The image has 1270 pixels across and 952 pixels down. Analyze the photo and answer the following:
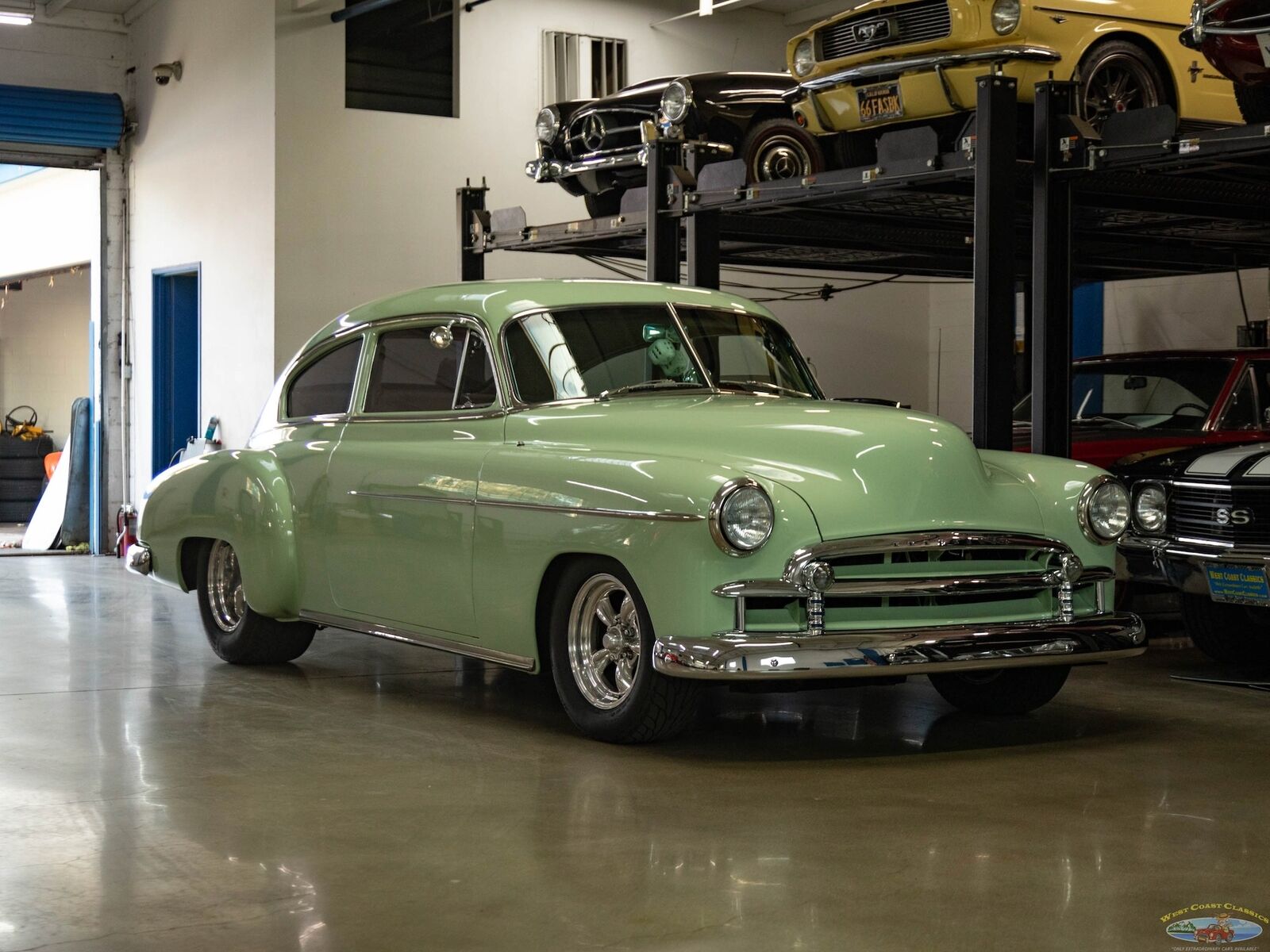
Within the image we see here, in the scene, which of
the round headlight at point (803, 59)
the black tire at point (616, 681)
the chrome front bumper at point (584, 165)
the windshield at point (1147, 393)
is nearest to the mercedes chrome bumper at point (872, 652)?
the black tire at point (616, 681)

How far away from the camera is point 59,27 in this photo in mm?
15875

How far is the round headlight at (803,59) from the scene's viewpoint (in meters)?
9.10

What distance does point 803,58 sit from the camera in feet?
30.1

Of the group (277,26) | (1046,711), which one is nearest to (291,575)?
(1046,711)

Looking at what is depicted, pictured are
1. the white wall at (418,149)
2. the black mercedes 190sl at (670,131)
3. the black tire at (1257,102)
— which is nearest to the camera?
the black tire at (1257,102)

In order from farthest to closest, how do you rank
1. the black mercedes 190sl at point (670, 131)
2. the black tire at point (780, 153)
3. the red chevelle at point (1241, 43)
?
the black mercedes 190sl at point (670, 131) < the black tire at point (780, 153) < the red chevelle at point (1241, 43)

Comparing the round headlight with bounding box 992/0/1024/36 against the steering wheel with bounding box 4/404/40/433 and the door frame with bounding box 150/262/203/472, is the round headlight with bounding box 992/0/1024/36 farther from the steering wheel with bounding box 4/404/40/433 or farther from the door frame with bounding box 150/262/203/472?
the steering wheel with bounding box 4/404/40/433

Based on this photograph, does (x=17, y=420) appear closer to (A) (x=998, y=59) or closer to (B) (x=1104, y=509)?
(A) (x=998, y=59)

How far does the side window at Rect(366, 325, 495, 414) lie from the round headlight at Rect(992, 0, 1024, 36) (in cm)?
347

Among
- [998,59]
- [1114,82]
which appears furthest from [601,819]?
[1114,82]

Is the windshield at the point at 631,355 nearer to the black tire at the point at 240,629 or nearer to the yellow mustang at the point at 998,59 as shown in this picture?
the black tire at the point at 240,629

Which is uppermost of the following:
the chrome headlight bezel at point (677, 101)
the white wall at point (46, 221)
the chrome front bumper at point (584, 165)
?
the white wall at point (46, 221)

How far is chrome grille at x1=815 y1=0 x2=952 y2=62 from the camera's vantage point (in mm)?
8406

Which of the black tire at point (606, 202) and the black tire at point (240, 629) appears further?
the black tire at point (606, 202)
